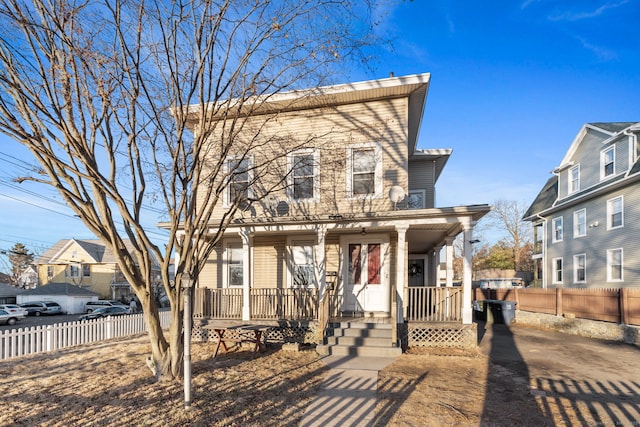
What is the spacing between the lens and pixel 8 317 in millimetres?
24688

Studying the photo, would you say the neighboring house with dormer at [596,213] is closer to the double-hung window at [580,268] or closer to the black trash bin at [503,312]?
the double-hung window at [580,268]

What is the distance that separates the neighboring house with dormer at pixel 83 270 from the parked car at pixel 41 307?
6962 millimetres

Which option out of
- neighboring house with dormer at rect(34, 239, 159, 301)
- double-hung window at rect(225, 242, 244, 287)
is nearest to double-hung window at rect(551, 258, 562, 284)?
double-hung window at rect(225, 242, 244, 287)

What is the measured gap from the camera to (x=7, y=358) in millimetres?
→ 8312

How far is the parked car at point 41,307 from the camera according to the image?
30906 millimetres

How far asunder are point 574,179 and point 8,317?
3689 cm

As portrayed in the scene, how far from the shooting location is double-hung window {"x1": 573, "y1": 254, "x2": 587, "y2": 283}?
18133 millimetres

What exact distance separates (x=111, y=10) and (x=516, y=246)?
1763 inches

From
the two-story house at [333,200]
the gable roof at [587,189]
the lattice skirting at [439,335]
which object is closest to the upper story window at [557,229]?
the gable roof at [587,189]

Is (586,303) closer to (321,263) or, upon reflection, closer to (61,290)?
(321,263)

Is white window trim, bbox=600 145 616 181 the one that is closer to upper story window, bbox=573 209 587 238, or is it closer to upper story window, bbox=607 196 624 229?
upper story window, bbox=607 196 624 229

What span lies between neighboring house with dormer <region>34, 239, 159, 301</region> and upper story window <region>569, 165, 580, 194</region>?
4198 centimetres

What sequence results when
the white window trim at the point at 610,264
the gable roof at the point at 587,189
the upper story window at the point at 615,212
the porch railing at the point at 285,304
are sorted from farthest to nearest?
the upper story window at the point at 615,212 < the white window trim at the point at 610,264 < the gable roof at the point at 587,189 < the porch railing at the point at 285,304

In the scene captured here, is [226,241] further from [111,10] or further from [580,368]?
[580,368]
